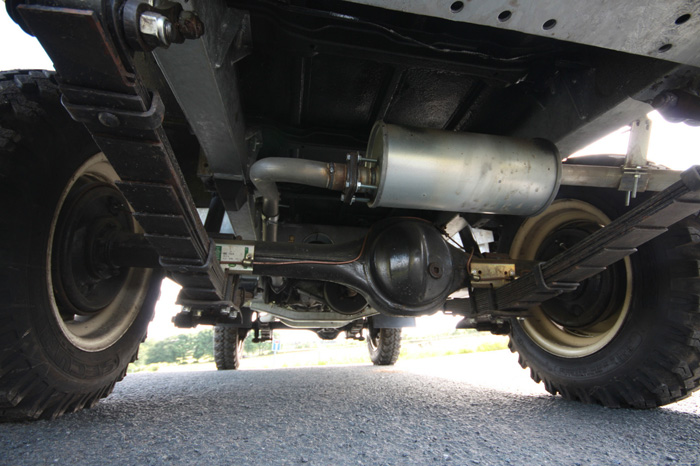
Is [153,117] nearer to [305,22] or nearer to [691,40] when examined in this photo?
[305,22]

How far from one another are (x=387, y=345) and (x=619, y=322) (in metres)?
2.99

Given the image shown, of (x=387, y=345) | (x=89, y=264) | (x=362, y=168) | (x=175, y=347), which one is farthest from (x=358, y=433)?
(x=175, y=347)

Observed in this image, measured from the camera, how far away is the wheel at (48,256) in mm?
900

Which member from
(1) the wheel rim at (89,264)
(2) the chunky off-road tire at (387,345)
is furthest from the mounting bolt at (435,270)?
(2) the chunky off-road tire at (387,345)

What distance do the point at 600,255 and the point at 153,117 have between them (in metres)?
1.20

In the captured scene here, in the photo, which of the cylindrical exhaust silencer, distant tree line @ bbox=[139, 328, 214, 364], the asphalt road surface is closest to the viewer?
the asphalt road surface

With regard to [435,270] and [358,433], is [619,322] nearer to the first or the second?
[435,270]

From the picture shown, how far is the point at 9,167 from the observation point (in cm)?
88

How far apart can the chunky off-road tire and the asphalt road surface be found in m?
2.51

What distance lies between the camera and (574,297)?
4.97 feet

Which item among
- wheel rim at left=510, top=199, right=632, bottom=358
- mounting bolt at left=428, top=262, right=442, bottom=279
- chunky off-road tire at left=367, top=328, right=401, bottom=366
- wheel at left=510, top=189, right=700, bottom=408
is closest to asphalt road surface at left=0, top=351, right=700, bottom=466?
wheel at left=510, top=189, right=700, bottom=408

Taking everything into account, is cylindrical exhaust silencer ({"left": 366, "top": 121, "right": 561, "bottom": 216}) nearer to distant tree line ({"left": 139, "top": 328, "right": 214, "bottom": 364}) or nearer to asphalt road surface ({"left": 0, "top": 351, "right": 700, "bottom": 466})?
asphalt road surface ({"left": 0, "top": 351, "right": 700, "bottom": 466})

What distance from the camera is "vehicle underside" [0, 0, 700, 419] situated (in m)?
0.65

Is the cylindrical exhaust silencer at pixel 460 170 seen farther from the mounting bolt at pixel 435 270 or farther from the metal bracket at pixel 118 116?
the metal bracket at pixel 118 116
